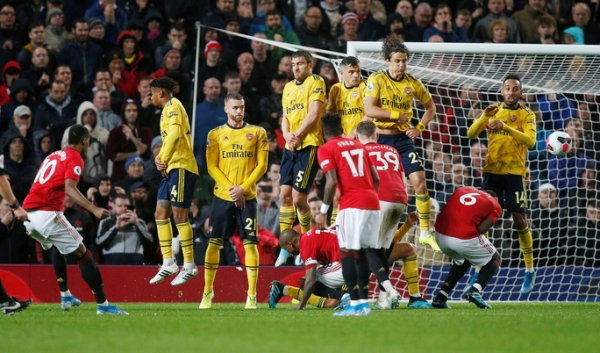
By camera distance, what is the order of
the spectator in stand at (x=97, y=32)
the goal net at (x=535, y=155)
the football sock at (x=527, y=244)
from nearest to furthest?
the football sock at (x=527, y=244) → the goal net at (x=535, y=155) → the spectator in stand at (x=97, y=32)

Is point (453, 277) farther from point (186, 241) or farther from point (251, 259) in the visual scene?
point (186, 241)

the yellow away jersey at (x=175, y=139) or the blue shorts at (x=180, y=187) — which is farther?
the blue shorts at (x=180, y=187)

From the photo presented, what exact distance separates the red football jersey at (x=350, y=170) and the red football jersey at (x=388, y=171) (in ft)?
4.59

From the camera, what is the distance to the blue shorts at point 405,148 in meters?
11.3

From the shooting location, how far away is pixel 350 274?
9008 millimetres

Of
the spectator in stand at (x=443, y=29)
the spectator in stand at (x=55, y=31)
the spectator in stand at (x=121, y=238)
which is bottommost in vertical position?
the spectator in stand at (x=121, y=238)

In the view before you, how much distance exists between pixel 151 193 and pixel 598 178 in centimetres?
734

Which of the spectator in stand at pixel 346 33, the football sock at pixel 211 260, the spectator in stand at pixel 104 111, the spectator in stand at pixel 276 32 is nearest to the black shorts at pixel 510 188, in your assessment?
the football sock at pixel 211 260

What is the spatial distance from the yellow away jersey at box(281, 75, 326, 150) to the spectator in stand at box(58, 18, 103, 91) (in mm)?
5231

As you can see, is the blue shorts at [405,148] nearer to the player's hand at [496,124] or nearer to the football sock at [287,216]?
the player's hand at [496,124]

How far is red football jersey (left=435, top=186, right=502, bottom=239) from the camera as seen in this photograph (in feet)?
35.6

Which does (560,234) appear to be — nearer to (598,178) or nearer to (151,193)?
(598,178)

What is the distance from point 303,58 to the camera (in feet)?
37.3

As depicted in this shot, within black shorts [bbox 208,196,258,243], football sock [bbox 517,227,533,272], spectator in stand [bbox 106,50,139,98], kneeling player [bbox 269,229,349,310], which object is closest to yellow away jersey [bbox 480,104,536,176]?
football sock [bbox 517,227,533,272]
